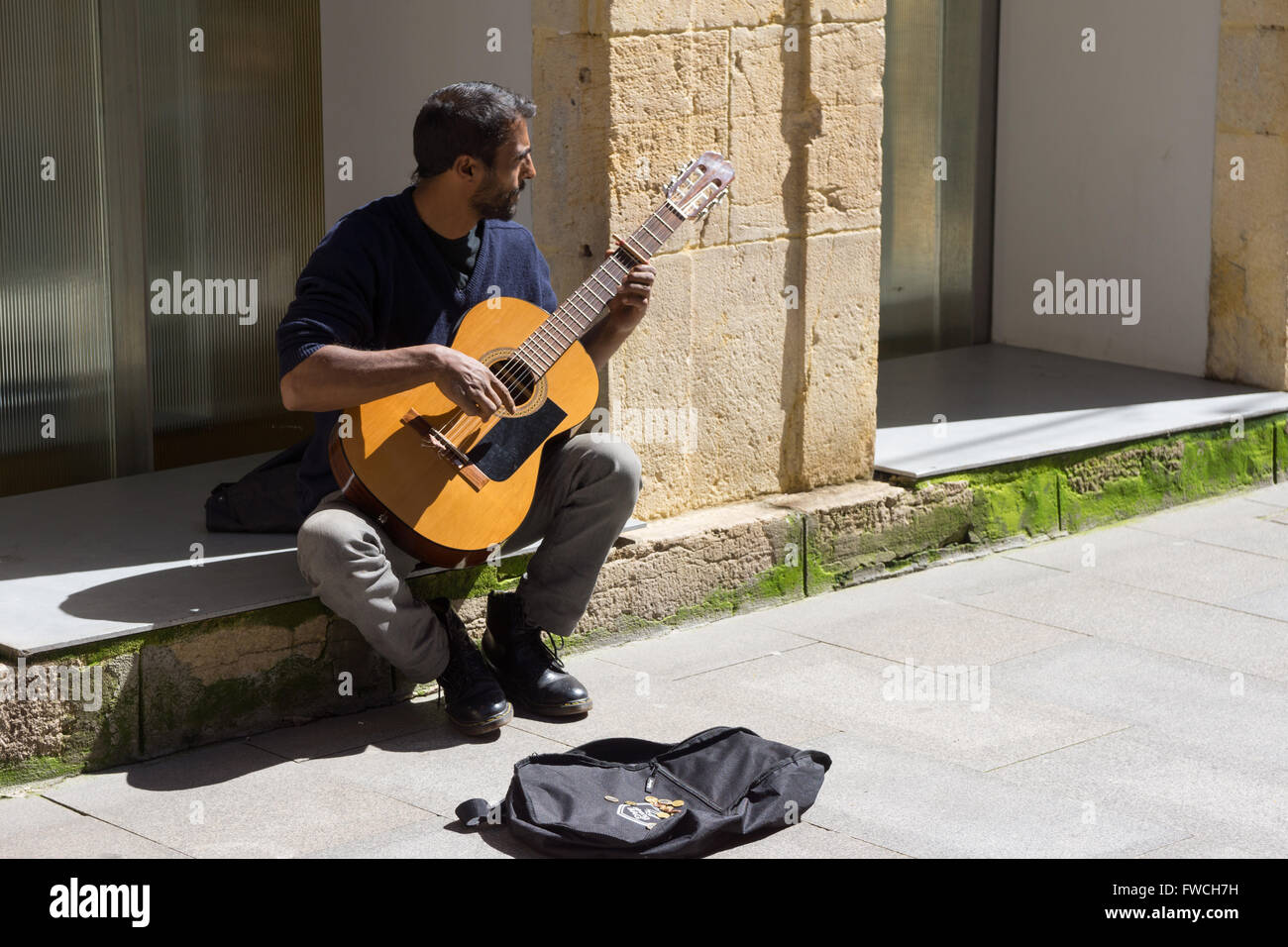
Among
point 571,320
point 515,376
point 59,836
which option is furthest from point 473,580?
point 59,836

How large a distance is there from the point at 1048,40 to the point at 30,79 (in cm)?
414

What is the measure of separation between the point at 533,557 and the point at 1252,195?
11.8 ft

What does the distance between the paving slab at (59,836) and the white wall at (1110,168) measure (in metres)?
4.87

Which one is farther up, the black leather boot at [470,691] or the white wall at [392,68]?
the white wall at [392,68]

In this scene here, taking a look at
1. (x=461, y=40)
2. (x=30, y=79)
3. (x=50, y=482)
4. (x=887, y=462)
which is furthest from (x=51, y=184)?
(x=887, y=462)

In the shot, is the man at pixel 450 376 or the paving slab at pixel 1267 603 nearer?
the man at pixel 450 376

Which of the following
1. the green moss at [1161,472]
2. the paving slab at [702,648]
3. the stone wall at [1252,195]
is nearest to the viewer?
the paving slab at [702,648]

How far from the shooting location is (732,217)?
17.1ft

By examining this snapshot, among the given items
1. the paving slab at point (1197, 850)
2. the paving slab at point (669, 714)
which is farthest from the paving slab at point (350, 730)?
the paving slab at point (1197, 850)

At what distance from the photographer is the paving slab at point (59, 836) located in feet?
11.8

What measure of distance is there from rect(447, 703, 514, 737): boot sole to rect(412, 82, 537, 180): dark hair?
130 centimetres

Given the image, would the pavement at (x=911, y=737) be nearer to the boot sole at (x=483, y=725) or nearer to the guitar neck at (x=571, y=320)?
the boot sole at (x=483, y=725)

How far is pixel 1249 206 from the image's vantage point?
676cm

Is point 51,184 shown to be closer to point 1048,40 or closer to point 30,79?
point 30,79
